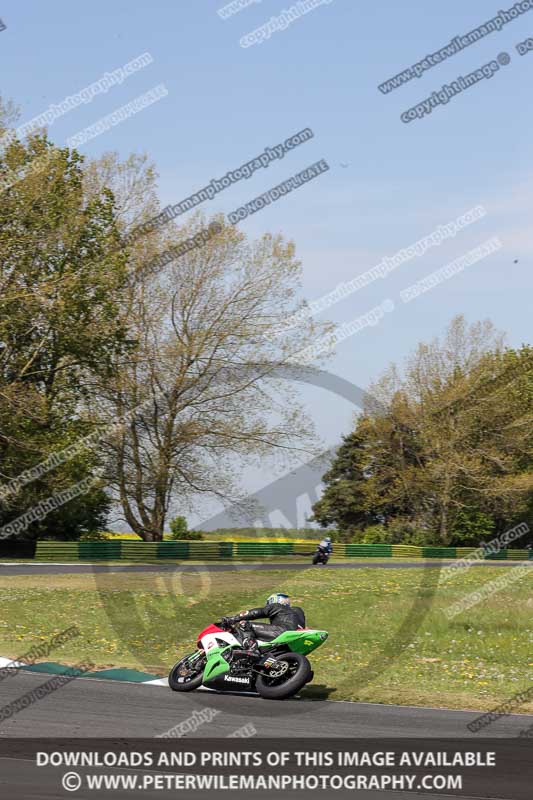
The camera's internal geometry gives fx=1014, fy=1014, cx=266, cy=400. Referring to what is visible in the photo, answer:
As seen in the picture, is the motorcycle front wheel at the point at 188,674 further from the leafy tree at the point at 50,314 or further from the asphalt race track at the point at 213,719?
the leafy tree at the point at 50,314

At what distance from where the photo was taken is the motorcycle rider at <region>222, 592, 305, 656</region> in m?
13.6

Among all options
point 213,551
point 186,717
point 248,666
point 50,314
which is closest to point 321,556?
point 213,551

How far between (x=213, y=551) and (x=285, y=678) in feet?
109

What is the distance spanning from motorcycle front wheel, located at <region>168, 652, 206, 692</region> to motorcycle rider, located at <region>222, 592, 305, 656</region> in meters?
0.64

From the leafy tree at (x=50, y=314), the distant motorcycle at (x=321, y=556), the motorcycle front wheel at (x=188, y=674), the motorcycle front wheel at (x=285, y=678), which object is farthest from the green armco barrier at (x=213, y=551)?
the motorcycle front wheel at (x=285, y=678)

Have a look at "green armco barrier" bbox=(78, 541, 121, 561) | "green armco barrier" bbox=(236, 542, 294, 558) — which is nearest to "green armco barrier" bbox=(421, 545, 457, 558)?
"green armco barrier" bbox=(236, 542, 294, 558)

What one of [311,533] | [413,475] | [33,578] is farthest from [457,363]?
[33,578]

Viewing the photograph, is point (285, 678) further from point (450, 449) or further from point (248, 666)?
point (450, 449)

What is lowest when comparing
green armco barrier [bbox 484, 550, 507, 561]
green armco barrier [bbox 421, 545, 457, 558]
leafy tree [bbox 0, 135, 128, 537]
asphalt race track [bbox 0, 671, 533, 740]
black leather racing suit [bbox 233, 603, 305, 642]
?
green armco barrier [bbox 484, 550, 507, 561]

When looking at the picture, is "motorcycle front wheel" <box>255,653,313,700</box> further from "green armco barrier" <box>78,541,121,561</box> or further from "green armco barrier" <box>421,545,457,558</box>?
"green armco barrier" <box>421,545,457,558</box>

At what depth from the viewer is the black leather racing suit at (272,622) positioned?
1359 centimetres

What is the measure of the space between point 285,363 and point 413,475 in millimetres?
23593

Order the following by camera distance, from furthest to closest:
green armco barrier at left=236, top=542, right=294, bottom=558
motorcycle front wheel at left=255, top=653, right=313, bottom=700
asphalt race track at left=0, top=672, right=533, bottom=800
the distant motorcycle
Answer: green armco barrier at left=236, top=542, right=294, bottom=558, the distant motorcycle, motorcycle front wheel at left=255, top=653, right=313, bottom=700, asphalt race track at left=0, top=672, right=533, bottom=800

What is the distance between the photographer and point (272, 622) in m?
13.8
